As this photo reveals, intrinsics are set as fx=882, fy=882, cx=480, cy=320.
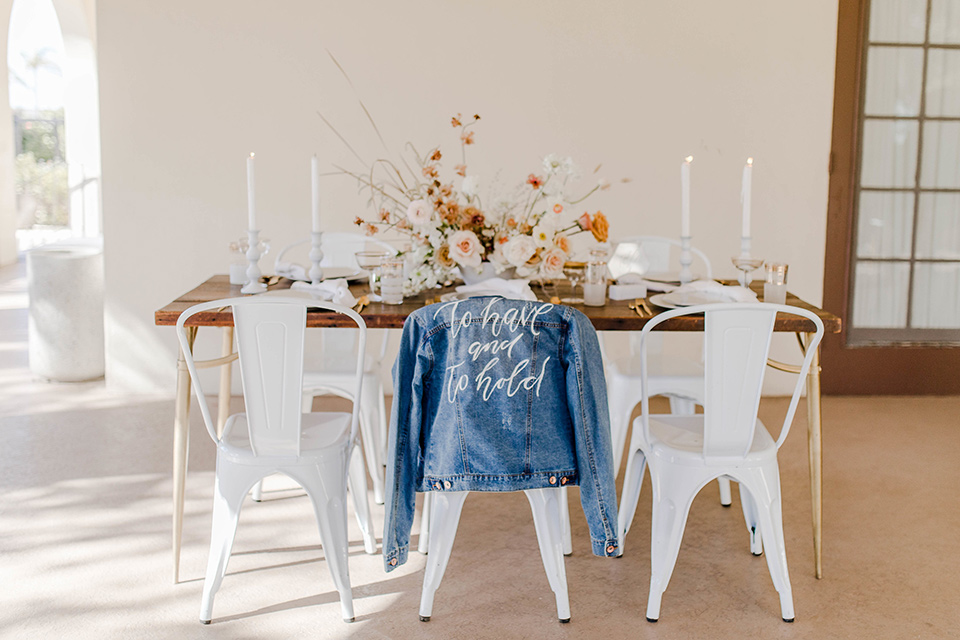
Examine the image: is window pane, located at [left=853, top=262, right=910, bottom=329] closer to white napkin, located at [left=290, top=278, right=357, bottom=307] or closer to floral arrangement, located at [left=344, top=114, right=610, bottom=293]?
floral arrangement, located at [left=344, top=114, right=610, bottom=293]

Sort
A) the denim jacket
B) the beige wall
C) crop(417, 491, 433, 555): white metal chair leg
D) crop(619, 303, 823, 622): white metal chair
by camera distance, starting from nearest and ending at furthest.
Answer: the denim jacket → crop(619, 303, 823, 622): white metal chair → crop(417, 491, 433, 555): white metal chair leg → the beige wall

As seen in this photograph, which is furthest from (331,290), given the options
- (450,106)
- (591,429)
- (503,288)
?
(450,106)

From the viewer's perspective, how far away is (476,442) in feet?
6.50

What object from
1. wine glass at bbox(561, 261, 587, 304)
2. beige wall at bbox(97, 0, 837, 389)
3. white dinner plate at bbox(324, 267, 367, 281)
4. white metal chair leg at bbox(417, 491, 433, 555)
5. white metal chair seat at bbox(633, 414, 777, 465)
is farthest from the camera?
beige wall at bbox(97, 0, 837, 389)

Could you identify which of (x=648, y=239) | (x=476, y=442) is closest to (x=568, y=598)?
(x=476, y=442)

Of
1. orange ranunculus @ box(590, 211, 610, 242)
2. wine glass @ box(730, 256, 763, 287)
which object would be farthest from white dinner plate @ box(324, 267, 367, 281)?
wine glass @ box(730, 256, 763, 287)

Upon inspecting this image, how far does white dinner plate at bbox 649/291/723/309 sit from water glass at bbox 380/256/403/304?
2.36ft

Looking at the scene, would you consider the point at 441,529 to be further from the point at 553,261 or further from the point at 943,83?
the point at 943,83

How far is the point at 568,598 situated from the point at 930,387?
2778 millimetres

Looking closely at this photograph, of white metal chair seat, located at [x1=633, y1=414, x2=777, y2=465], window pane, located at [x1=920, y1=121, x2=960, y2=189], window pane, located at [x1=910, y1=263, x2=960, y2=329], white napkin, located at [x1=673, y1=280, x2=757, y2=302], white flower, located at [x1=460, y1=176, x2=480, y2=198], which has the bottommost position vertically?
white metal chair seat, located at [x1=633, y1=414, x2=777, y2=465]

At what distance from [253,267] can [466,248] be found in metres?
0.67

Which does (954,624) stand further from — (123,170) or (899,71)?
(123,170)

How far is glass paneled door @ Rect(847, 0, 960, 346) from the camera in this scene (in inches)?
158

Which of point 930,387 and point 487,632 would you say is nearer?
point 487,632
